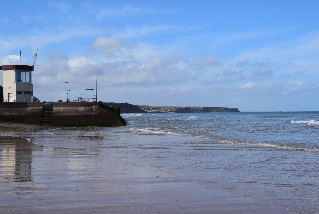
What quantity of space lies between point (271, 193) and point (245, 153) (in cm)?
810

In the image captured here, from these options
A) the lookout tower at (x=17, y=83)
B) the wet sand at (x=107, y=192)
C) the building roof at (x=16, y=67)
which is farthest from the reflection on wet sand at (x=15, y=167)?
the building roof at (x=16, y=67)

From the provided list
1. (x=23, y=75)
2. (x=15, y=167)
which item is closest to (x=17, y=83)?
(x=23, y=75)

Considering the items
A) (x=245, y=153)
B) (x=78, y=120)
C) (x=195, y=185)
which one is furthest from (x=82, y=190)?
(x=78, y=120)

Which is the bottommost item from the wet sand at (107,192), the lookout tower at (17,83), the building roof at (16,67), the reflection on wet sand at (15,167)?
the wet sand at (107,192)

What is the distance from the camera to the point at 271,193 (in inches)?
318

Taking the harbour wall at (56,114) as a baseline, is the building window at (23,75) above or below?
above

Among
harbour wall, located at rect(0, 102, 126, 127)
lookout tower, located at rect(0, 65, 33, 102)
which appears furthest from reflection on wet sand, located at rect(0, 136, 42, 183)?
lookout tower, located at rect(0, 65, 33, 102)

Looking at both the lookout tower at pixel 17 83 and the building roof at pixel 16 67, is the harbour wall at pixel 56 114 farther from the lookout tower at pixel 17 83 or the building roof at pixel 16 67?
the building roof at pixel 16 67

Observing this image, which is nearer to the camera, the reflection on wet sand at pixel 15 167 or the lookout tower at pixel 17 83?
the reflection on wet sand at pixel 15 167

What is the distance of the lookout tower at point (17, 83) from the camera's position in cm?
4203

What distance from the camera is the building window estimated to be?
138 feet

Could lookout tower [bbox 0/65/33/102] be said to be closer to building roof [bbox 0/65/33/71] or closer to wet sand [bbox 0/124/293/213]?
building roof [bbox 0/65/33/71]

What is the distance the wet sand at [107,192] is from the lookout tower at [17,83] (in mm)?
31694

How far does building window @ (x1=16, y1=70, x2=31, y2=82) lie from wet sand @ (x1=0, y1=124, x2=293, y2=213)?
3184 cm
